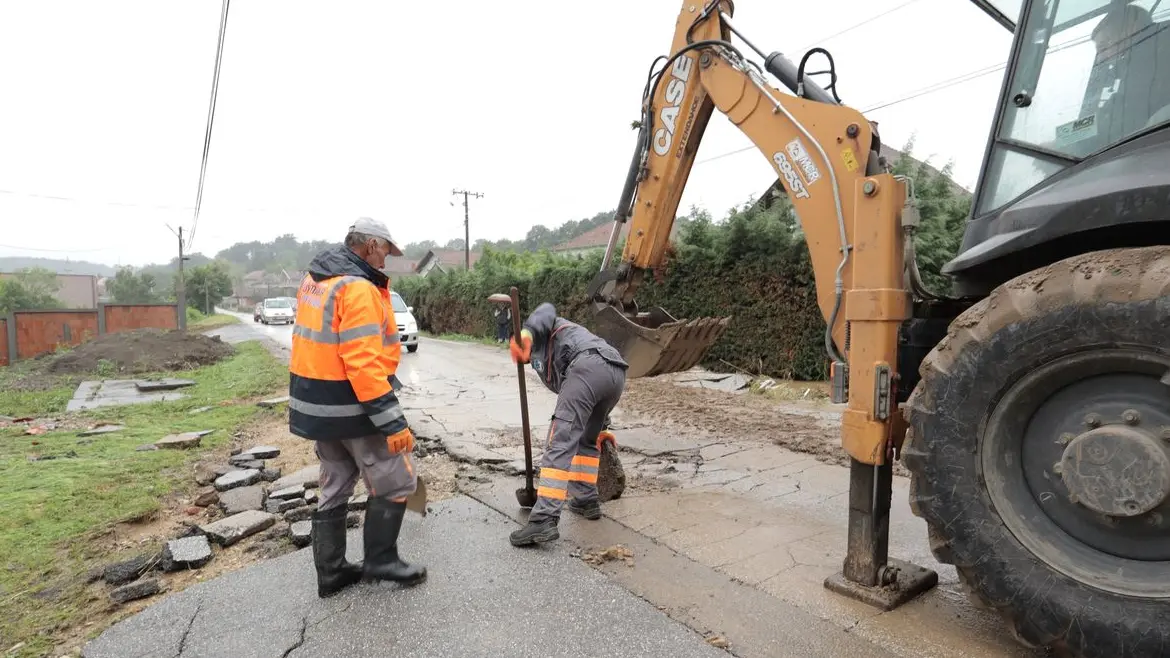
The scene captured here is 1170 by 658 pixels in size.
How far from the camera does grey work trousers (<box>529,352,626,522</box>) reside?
3.74 metres

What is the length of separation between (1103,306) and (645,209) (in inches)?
128

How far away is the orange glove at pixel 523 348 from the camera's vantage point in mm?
3943

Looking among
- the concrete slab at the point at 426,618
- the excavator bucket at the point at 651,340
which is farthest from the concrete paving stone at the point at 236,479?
the excavator bucket at the point at 651,340

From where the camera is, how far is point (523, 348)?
3.96 m

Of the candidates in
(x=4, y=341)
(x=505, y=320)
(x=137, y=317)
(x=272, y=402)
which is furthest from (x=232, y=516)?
(x=137, y=317)

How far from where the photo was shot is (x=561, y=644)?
2.62 meters

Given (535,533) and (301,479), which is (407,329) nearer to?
(301,479)

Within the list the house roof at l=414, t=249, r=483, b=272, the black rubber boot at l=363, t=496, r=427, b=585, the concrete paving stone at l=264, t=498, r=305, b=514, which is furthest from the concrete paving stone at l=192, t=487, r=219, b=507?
the house roof at l=414, t=249, r=483, b=272

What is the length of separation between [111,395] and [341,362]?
32.3 feet

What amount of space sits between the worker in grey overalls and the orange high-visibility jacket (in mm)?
1005

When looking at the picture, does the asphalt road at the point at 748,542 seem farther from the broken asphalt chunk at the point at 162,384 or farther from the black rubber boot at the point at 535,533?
the broken asphalt chunk at the point at 162,384

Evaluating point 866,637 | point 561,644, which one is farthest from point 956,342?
point 561,644

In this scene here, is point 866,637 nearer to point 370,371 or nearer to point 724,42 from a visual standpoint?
point 370,371

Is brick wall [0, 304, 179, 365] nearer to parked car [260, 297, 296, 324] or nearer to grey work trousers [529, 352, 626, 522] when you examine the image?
parked car [260, 297, 296, 324]
